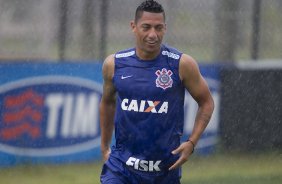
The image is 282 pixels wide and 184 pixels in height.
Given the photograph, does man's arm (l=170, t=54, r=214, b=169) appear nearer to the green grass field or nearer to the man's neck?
the man's neck

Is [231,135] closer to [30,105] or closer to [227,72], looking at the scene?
[227,72]

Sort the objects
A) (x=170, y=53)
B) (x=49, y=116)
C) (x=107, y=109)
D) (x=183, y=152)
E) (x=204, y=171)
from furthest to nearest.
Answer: (x=204, y=171)
(x=49, y=116)
(x=107, y=109)
(x=170, y=53)
(x=183, y=152)

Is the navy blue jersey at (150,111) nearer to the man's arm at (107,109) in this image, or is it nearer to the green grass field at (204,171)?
the man's arm at (107,109)

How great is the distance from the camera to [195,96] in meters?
5.98

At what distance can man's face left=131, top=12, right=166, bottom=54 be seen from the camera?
19.0 feet

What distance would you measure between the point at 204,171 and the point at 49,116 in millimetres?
1830

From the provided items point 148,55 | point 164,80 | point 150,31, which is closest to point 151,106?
point 164,80

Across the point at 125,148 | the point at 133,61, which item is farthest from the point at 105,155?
the point at 133,61

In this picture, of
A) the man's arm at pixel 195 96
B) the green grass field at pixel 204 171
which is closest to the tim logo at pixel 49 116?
the green grass field at pixel 204 171

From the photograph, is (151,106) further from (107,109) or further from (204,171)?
(204,171)

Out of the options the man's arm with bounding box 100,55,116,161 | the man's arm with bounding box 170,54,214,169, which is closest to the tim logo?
the man's arm with bounding box 100,55,116,161

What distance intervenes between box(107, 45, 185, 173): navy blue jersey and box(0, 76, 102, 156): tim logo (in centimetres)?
345

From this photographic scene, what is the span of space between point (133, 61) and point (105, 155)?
2.38 ft

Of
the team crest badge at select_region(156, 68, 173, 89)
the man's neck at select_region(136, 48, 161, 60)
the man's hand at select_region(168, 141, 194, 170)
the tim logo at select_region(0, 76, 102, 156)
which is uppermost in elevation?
the man's neck at select_region(136, 48, 161, 60)
